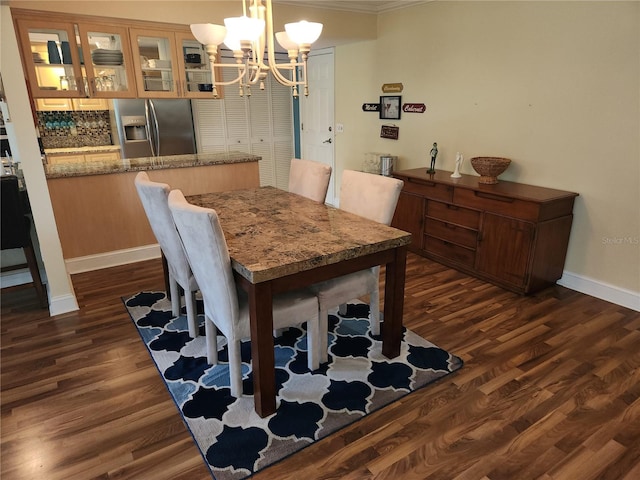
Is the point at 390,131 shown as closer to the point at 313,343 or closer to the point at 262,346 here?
the point at 313,343

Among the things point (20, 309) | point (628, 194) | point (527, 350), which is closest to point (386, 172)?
point (628, 194)

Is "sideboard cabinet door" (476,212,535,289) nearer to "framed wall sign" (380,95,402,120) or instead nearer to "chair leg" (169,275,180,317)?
"framed wall sign" (380,95,402,120)

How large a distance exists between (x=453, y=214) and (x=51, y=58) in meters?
3.54

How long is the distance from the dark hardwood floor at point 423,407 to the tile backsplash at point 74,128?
3.09m

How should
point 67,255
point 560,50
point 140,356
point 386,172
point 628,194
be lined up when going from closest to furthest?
point 140,356, point 628,194, point 560,50, point 67,255, point 386,172

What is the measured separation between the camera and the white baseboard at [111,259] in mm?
3637

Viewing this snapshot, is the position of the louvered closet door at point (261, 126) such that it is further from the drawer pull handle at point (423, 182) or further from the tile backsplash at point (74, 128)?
the drawer pull handle at point (423, 182)

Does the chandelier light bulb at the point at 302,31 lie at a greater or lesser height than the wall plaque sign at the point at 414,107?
greater

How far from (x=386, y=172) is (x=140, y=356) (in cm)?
316

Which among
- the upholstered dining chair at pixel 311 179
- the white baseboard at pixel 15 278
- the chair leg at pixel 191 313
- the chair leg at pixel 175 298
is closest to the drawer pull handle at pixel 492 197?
the upholstered dining chair at pixel 311 179

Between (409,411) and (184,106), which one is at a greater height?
(184,106)

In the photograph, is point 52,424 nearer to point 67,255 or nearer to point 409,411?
point 409,411

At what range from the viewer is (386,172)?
462cm

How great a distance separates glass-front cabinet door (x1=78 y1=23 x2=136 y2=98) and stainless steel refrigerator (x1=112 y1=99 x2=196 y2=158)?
3.97 feet
